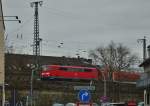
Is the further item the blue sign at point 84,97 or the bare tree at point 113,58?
the bare tree at point 113,58

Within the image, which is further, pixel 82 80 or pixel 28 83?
pixel 82 80

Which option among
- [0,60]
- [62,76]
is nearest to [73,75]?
[62,76]

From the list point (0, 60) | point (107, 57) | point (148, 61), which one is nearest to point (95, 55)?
point (107, 57)

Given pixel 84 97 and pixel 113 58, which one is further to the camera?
pixel 113 58

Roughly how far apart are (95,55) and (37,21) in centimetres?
3361

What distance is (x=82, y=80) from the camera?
10088cm

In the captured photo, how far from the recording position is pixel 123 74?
101812mm

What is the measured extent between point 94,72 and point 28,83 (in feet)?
50.3

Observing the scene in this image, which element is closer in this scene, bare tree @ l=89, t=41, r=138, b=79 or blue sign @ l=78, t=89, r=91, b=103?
blue sign @ l=78, t=89, r=91, b=103

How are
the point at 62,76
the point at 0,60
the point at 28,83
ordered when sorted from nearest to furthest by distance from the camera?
the point at 0,60
the point at 28,83
the point at 62,76

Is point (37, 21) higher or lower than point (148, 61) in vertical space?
higher

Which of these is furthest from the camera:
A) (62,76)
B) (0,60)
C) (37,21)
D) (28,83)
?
(62,76)

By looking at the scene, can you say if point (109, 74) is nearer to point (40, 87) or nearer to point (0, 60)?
point (40, 87)

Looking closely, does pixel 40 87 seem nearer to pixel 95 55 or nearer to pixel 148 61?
pixel 95 55
